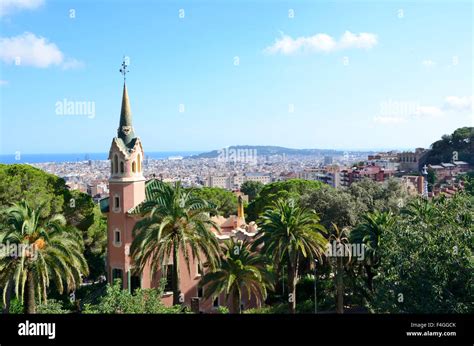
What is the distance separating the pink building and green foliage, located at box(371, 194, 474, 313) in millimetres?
10664

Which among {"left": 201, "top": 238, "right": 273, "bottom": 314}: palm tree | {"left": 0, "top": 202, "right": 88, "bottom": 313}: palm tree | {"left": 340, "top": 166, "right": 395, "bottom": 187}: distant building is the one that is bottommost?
{"left": 201, "top": 238, "right": 273, "bottom": 314}: palm tree

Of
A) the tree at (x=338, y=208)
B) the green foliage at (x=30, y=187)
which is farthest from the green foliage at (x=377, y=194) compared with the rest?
the green foliage at (x=30, y=187)

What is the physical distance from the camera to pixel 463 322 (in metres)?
3.15

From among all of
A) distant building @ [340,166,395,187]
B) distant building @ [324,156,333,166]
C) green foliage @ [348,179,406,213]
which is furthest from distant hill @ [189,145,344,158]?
green foliage @ [348,179,406,213]

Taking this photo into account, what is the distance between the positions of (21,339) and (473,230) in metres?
10.3

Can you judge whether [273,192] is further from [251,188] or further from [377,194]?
[251,188]

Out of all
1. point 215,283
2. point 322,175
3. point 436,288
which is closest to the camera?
point 436,288

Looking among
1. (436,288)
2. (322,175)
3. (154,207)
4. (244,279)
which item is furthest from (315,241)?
(322,175)

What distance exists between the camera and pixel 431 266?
902cm

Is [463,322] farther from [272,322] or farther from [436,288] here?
[436,288]

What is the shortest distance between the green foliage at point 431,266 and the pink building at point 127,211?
35.0ft

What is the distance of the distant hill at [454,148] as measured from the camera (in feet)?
223

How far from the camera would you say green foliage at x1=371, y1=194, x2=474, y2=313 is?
8.23m

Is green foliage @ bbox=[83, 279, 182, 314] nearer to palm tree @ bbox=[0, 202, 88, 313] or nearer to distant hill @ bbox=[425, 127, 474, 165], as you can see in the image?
palm tree @ bbox=[0, 202, 88, 313]
